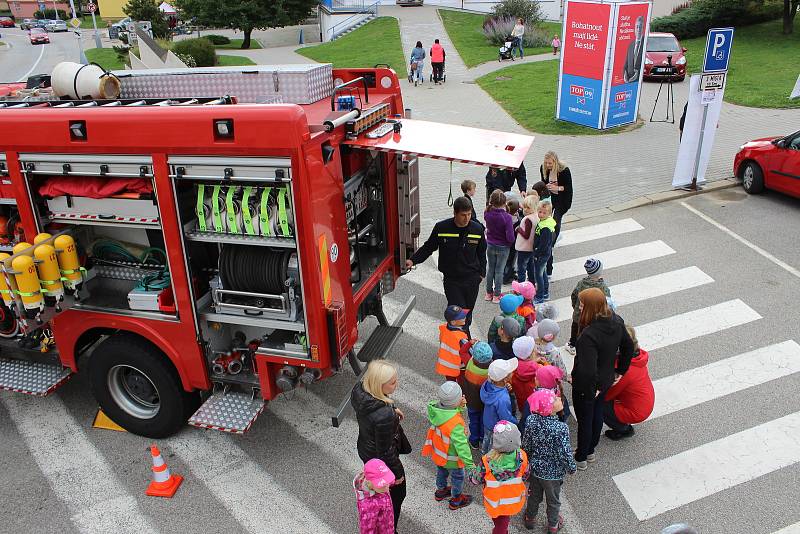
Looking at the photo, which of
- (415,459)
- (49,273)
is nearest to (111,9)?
(49,273)

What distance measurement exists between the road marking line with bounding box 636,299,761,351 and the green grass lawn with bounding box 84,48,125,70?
1239 inches

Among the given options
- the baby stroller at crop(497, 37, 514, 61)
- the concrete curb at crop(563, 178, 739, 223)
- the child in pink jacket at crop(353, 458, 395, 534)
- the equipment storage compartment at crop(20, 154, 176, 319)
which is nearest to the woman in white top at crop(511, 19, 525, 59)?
the baby stroller at crop(497, 37, 514, 61)

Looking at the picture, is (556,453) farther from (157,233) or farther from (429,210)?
(429,210)

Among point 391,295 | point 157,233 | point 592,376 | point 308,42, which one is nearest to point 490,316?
point 391,295

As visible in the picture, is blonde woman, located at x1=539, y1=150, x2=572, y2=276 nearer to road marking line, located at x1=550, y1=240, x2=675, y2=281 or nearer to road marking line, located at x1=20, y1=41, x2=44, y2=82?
road marking line, located at x1=550, y1=240, x2=675, y2=281

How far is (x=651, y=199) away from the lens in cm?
1193

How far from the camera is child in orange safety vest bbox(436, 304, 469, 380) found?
19.0ft

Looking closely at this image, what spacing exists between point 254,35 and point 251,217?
44.6m

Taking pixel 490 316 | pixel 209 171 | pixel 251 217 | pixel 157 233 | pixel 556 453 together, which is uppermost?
pixel 209 171

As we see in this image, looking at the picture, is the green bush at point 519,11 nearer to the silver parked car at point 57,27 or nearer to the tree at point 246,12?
the tree at point 246,12

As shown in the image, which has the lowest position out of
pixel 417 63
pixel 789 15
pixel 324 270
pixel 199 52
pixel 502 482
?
pixel 502 482

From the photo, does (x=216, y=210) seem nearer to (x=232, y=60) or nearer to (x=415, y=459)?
(x=415, y=459)

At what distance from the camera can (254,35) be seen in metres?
45.3

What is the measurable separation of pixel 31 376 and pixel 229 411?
2421 millimetres
